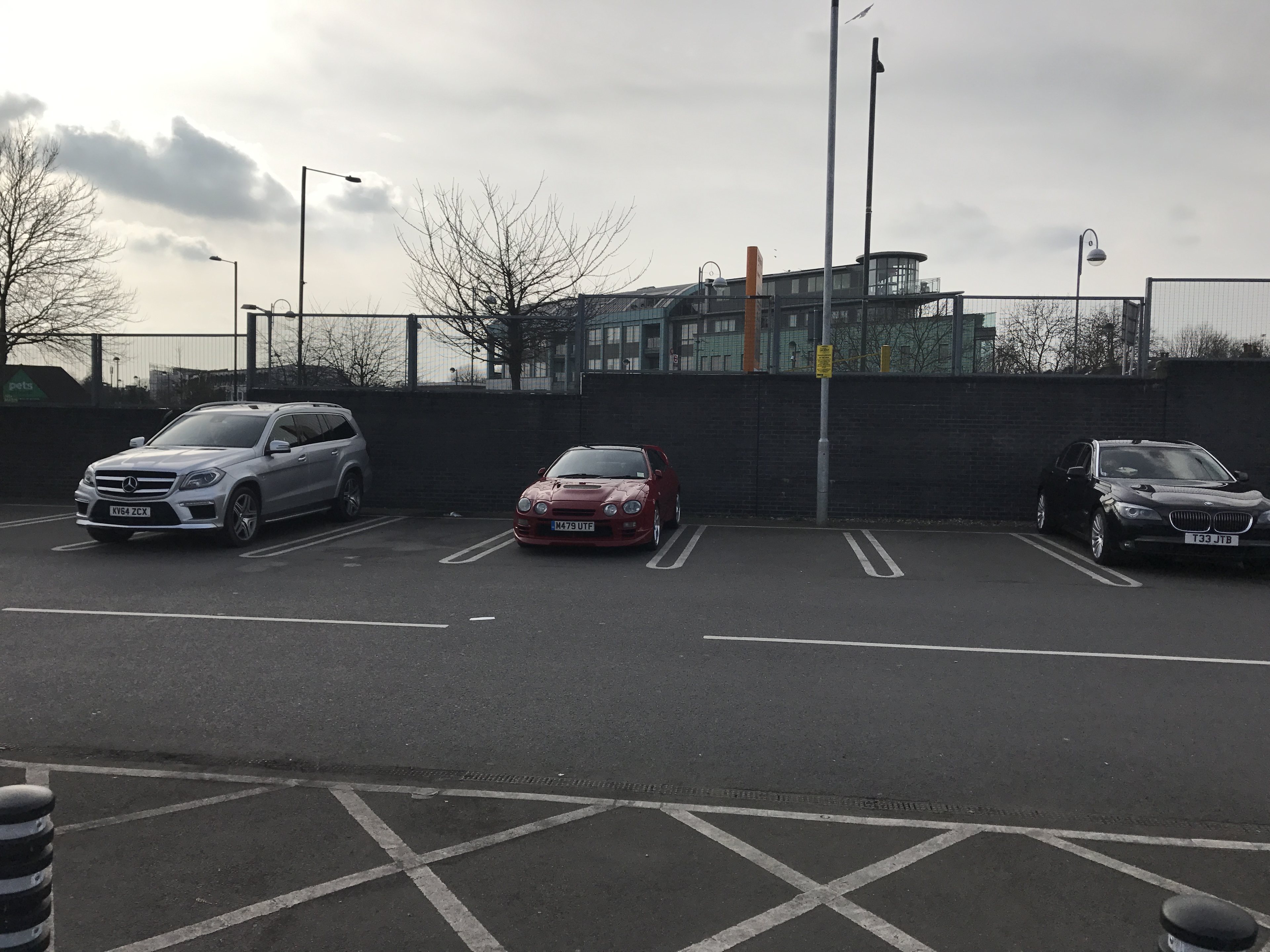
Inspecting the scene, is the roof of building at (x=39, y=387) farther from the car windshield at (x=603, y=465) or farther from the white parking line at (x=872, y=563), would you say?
the white parking line at (x=872, y=563)

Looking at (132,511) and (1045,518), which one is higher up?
(132,511)

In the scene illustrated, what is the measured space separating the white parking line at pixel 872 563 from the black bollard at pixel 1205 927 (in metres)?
8.96

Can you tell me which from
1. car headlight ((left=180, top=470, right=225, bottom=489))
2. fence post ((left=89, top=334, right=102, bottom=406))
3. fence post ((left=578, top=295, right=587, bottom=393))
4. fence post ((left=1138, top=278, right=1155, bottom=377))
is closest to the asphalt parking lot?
car headlight ((left=180, top=470, right=225, bottom=489))

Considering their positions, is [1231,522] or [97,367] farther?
[97,367]

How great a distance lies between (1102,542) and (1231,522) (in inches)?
54.4

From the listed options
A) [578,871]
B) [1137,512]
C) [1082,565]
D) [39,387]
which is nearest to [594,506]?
[1082,565]

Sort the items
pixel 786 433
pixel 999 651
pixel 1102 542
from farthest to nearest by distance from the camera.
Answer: pixel 786 433, pixel 1102 542, pixel 999 651

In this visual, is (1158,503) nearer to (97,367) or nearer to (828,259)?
(828,259)

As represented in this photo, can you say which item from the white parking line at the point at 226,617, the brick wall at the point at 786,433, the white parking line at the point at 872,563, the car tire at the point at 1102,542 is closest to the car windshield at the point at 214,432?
the brick wall at the point at 786,433

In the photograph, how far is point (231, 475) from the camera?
A: 12086mm

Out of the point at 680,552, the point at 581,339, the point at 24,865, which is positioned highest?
the point at 581,339

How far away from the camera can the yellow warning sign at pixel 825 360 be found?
1555 centimetres

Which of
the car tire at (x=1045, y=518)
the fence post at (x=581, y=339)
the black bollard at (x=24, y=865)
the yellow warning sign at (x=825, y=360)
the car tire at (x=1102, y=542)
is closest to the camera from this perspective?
the black bollard at (x=24, y=865)

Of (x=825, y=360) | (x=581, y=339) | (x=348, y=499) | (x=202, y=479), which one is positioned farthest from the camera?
(x=581, y=339)
